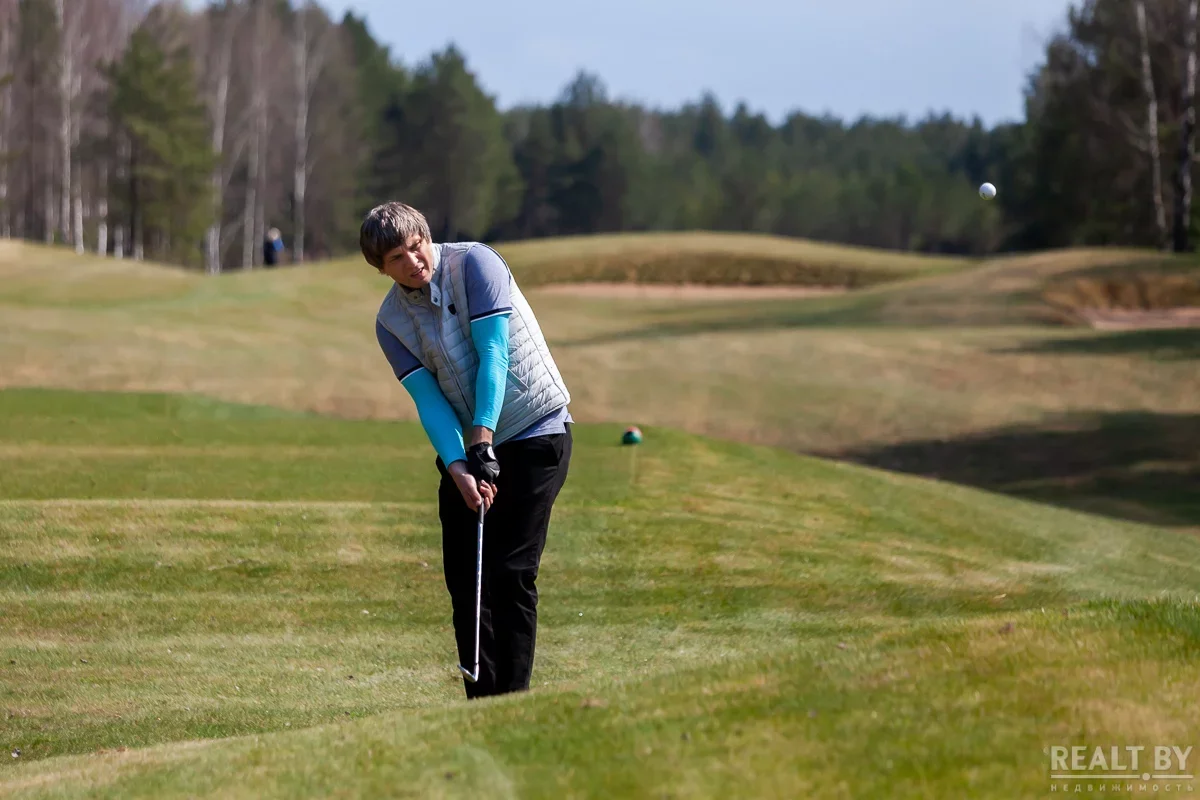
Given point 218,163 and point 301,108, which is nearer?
point 218,163

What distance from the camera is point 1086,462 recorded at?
18.2m

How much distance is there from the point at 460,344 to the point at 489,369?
0.68 ft

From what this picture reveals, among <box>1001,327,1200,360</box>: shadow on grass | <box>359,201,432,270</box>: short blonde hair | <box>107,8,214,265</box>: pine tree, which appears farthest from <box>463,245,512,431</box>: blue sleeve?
<box>107,8,214,265</box>: pine tree

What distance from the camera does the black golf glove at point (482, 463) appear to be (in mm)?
5195

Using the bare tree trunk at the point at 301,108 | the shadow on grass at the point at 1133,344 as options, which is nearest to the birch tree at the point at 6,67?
the bare tree trunk at the point at 301,108

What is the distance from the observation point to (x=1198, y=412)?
2042 centimetres

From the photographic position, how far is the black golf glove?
520 centimetres

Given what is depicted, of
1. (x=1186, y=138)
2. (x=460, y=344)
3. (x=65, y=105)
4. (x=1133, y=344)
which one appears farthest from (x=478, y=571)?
(x=65, y=105)

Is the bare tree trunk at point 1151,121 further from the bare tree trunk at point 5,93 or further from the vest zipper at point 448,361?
the bare tree trunk at point 5,93

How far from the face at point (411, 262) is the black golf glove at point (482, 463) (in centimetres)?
65

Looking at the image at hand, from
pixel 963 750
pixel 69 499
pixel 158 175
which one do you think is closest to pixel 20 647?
pixel 69 499

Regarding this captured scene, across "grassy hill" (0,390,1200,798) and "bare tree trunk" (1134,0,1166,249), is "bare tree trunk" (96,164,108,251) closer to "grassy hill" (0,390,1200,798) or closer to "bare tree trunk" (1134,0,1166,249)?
"bare tree trunk" (1134,0,1166,249)

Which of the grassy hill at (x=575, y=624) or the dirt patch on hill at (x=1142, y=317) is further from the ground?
the dirt patch on hill at (x=1142, y=317)

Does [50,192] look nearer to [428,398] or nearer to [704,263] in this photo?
[704,263]
